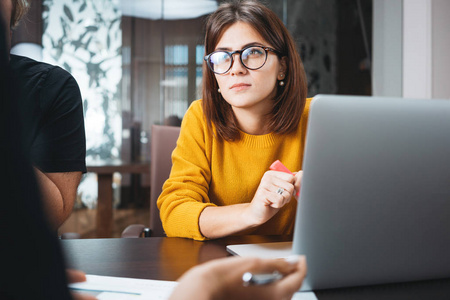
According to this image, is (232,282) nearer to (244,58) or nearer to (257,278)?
(257,278)

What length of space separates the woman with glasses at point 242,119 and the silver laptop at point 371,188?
563mm

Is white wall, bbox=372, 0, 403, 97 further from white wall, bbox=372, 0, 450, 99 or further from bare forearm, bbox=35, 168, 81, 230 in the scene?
bare forearm, bbox=35, 168, 81, 230

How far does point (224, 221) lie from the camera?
0.90 metres

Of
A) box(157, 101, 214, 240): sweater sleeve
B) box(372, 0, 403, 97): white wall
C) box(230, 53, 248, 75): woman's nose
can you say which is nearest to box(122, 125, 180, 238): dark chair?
box(157, 101, 214, 240): sweater sleeve

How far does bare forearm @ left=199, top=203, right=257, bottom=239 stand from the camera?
0.88 meters

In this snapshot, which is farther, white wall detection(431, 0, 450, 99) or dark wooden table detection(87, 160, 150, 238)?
white wall detection(431, 0, 450, 99)

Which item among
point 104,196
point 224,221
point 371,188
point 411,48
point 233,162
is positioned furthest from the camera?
point 411,48

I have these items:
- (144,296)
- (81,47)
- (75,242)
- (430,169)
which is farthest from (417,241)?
(81,47)

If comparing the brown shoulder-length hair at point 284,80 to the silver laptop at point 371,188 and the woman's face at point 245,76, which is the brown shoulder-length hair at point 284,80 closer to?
the woman's face at point 245,76

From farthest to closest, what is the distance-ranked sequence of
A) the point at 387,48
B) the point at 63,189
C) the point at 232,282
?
the point at 387,48
the point at 63,189
the point at 232,282

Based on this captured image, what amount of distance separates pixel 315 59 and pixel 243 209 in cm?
342

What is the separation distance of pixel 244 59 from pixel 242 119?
21 cm

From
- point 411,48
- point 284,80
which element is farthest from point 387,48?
point 284,80

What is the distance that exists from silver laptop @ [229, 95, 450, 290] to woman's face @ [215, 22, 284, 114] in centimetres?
62
